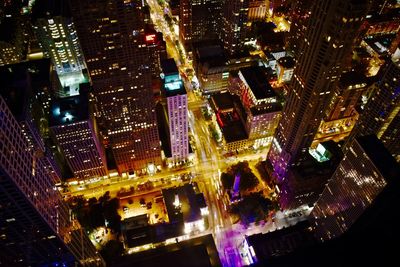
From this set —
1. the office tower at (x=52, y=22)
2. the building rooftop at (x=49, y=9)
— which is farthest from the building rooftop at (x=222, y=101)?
the building rooftop at (x=49, y=9)

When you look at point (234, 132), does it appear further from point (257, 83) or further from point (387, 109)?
point (387, 109)

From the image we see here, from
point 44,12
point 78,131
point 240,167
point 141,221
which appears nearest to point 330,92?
point 240,167

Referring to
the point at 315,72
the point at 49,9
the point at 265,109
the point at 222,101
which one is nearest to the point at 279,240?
the point at 315,72

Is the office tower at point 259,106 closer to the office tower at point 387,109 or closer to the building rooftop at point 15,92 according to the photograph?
the office tower at point 387,109

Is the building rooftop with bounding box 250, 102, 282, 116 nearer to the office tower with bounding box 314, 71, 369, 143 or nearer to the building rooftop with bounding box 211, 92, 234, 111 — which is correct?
the building rooftop with bounding box 211, 92, 234, 111

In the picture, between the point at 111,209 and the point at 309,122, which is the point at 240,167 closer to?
the point at 309,122

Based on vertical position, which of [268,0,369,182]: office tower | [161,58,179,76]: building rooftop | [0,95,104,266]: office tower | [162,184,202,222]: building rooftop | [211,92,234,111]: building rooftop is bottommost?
[0,95,104,266]: office tower

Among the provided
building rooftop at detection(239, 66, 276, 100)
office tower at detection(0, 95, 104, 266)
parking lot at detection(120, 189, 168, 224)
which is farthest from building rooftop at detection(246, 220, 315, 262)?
office tower at detection(0, 95, 104, 266)
